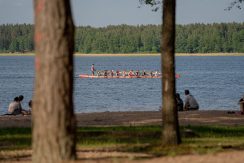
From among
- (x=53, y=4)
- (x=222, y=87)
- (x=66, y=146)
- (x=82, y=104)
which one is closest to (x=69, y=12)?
(x=53, y=4)

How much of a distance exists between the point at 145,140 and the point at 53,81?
6.81 m

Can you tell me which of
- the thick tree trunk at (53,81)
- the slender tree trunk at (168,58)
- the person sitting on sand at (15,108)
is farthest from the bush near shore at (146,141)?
the person sitting on sand at (15,108)

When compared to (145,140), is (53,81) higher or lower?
higher

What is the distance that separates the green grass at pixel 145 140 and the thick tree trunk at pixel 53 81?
309 cm

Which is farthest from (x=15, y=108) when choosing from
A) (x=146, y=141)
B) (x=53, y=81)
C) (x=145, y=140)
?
(x=53, y=81)

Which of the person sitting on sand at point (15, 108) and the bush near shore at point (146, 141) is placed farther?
the person sitting on sand at point (15, 108)

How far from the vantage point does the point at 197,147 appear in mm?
14242

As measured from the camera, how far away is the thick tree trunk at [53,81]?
32.4 ft

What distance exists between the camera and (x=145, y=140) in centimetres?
1644

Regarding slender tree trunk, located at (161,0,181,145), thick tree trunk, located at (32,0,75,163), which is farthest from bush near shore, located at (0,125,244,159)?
thick tree trunk, located at (32,0,75,163)

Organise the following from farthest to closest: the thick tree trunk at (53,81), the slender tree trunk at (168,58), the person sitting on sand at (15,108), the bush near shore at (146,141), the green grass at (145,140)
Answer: the person sitting on sand at (15,108), the slender tree trunk at (168,58), the green grass at (145,140), the bush near shore at (146,141), the thick tree trunk at (53,81)

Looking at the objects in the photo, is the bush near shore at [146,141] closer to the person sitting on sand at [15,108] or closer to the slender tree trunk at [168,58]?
the slender tree trunk at [168,58]

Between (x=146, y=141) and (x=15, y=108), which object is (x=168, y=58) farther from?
(x=15, y=108)

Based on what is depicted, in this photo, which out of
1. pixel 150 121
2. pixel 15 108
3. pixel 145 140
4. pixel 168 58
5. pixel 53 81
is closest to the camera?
pixel 53 81
